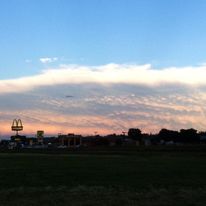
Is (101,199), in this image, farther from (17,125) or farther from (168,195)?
(17,125)

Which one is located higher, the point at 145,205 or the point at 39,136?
the point at 39,136

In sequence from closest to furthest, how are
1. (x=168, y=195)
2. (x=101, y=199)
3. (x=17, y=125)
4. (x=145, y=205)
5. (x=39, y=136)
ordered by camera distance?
1. (x=145, y=205)
2. (x=101, y=199)
3. (x=168, y=195)
4. (x=17, y=125)
5. (x=39, y=136)

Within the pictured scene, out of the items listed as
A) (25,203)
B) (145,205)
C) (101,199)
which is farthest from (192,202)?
(25,203)

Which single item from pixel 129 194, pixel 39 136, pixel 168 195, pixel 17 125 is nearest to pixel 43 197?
pixel 129 194

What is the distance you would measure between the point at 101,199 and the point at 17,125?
140 meters

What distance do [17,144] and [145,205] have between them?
489 ft

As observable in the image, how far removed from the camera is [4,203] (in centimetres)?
1520

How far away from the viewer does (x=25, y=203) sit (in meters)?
15.2

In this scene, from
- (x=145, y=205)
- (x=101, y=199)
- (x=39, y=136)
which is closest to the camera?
(x=145, y=205)

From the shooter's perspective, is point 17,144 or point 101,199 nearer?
point 101,199

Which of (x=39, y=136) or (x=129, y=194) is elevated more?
(x=39, y=136)

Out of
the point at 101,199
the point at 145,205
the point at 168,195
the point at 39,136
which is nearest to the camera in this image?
the point at 145,205

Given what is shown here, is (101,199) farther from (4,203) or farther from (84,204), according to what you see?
(4,203)

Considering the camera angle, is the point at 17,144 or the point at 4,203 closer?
the point at 4,203
